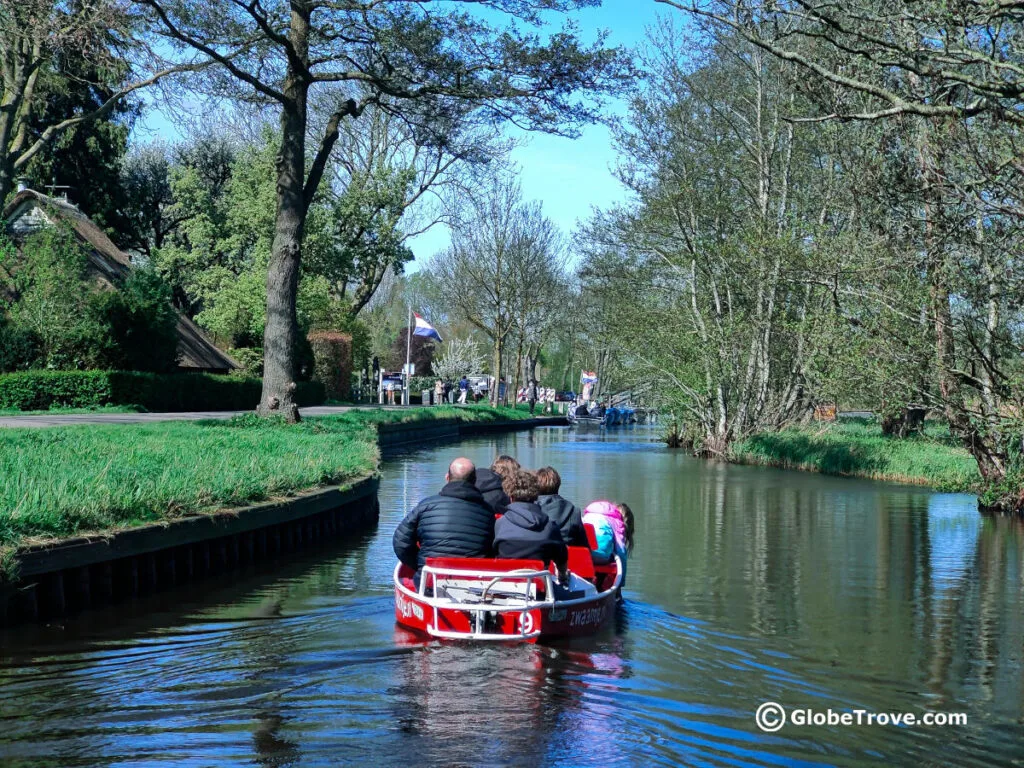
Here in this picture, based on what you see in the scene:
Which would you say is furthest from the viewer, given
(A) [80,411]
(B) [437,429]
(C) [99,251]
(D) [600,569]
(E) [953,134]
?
(B) [437,429]

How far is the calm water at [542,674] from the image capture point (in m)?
7.08

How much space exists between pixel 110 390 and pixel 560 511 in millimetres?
23649

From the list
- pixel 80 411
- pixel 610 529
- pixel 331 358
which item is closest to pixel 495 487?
pixel 610 529

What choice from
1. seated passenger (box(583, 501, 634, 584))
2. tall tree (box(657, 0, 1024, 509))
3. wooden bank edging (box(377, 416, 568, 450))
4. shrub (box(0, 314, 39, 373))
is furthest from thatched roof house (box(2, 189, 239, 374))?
seated passenger (box(583, 501, 634, 584))

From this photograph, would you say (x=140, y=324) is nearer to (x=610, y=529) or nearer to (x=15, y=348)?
(x=15, y=348)

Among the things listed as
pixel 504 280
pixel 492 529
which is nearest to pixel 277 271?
pixel 492 529

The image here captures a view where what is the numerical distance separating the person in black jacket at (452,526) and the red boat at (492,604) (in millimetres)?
342

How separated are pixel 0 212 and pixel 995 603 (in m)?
27.9

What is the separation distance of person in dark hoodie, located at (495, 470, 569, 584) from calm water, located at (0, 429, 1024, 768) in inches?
35.3

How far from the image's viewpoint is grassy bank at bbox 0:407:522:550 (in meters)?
10.6

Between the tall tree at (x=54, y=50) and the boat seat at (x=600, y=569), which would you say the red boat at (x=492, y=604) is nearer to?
the boat seat at (x=600, y=569)

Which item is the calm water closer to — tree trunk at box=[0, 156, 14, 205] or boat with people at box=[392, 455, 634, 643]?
boat with people at box=[392, 455, 634, 643]

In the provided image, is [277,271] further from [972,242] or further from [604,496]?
[972,242]

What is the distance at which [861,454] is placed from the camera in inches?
1187
